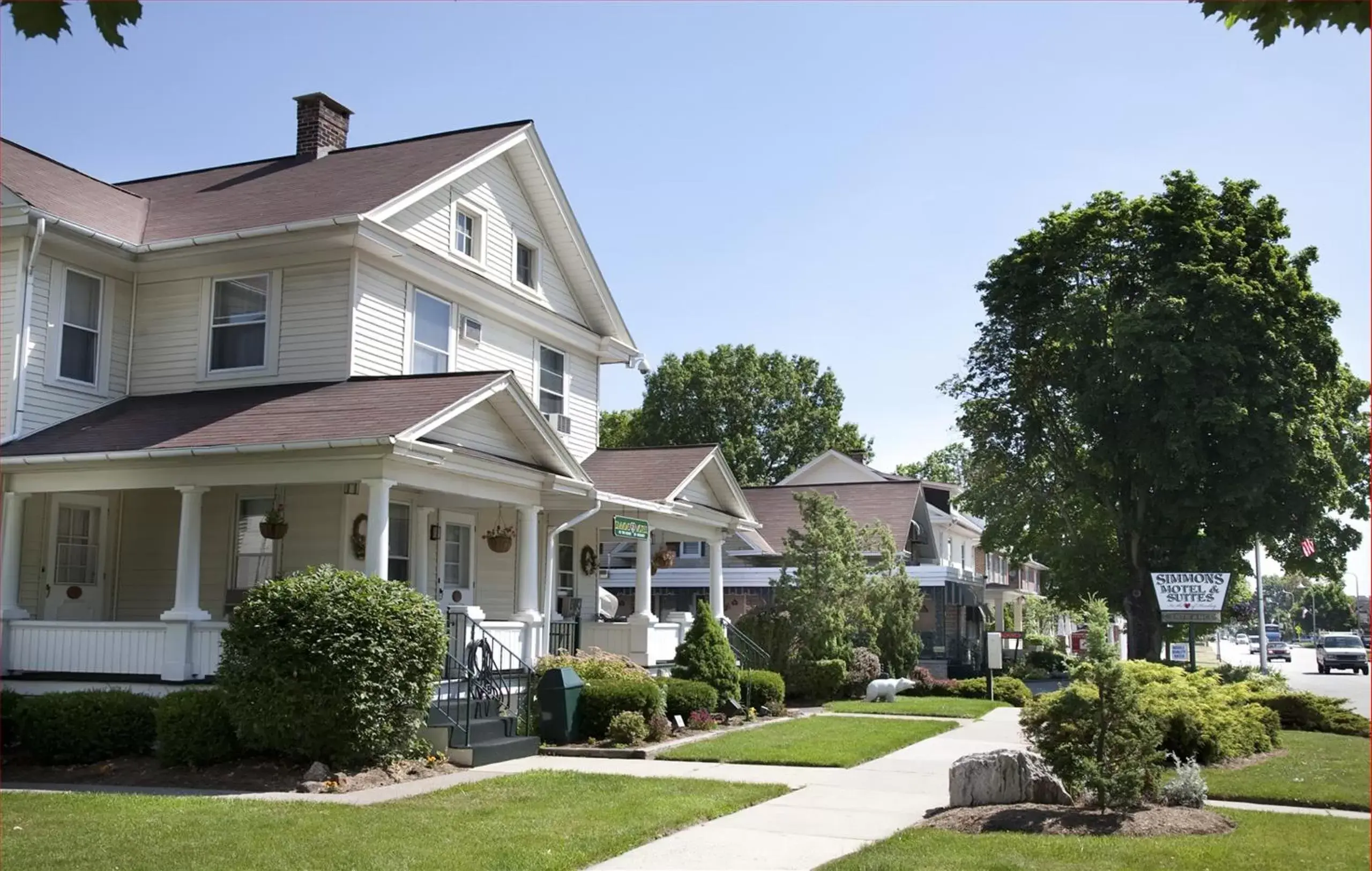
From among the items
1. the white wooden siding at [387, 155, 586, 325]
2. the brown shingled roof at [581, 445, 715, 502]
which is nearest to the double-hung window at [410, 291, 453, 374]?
the white wooden siding at [387, 155, 586, 325]

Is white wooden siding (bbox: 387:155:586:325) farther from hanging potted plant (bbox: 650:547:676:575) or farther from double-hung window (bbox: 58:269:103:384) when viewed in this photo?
hanging potted plant (bbox: 650:547:676:575)

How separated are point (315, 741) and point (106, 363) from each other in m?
8.62

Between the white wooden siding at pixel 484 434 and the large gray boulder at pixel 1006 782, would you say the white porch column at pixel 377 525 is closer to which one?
the white wooden siding at pixel 484 434

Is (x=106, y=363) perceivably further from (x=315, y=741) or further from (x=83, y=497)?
(x=315, y=741)

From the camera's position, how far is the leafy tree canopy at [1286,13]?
485cm

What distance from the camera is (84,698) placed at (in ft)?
46.1

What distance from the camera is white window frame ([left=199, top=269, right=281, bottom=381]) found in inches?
721

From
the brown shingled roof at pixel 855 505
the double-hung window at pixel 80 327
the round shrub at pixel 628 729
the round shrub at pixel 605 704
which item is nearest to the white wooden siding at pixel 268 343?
the double-hung window at pixel 80 327

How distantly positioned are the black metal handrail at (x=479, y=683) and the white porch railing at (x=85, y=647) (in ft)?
12.1

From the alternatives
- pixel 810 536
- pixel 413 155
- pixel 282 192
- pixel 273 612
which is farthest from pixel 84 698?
pixel 810 536

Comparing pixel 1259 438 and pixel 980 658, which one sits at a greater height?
pixel 1259 438

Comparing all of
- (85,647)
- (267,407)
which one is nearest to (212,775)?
(85,647)

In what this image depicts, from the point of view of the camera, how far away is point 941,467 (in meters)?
87.8

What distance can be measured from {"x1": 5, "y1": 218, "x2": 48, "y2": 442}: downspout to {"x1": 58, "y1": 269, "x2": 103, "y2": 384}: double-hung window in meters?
0.67
